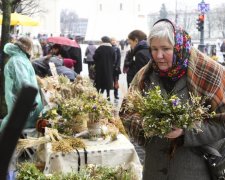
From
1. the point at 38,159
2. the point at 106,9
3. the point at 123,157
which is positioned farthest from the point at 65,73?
the point at 106,9

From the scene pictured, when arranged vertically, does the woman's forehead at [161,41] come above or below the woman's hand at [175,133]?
above

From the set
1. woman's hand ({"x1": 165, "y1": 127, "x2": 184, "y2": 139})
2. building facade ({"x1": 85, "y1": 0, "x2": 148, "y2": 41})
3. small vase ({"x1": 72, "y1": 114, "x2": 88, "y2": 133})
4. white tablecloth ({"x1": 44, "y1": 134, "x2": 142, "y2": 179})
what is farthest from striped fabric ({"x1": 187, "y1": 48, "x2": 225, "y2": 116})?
building facade ({"x1": 85, "y1": 0, "x2": 148, "y2": 41})

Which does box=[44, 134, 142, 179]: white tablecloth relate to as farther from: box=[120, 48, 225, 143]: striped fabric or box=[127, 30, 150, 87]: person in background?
box=[127, 30, 150, 87]: person in background

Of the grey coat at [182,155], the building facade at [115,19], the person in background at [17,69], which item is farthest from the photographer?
the building facade at [115,19]

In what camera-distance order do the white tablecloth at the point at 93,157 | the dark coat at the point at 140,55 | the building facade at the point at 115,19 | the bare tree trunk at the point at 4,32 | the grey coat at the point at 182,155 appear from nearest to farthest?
the grey coat at the point at 182,155 → the white tablecloth at the point at 93,157 → the dark coat at the point at 140,55 → the bare tree trunk at the point at 4,32 → the building facade at the point at 115,19

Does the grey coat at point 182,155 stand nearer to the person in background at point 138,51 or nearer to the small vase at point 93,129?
the small vase at point 93,129

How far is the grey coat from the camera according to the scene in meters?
2.10

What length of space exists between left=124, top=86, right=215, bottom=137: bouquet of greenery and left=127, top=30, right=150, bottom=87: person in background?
4.02 m

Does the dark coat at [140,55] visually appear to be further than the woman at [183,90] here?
Yes

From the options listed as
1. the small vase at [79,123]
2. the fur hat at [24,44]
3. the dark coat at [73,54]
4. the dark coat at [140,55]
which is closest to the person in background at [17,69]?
the fur hat at [24,44]

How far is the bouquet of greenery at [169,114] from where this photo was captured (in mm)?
1984

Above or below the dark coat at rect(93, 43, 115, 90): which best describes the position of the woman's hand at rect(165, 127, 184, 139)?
above

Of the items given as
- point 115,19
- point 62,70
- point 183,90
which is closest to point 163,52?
point 183,90

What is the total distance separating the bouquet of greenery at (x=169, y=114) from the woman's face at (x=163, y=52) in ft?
0.53
